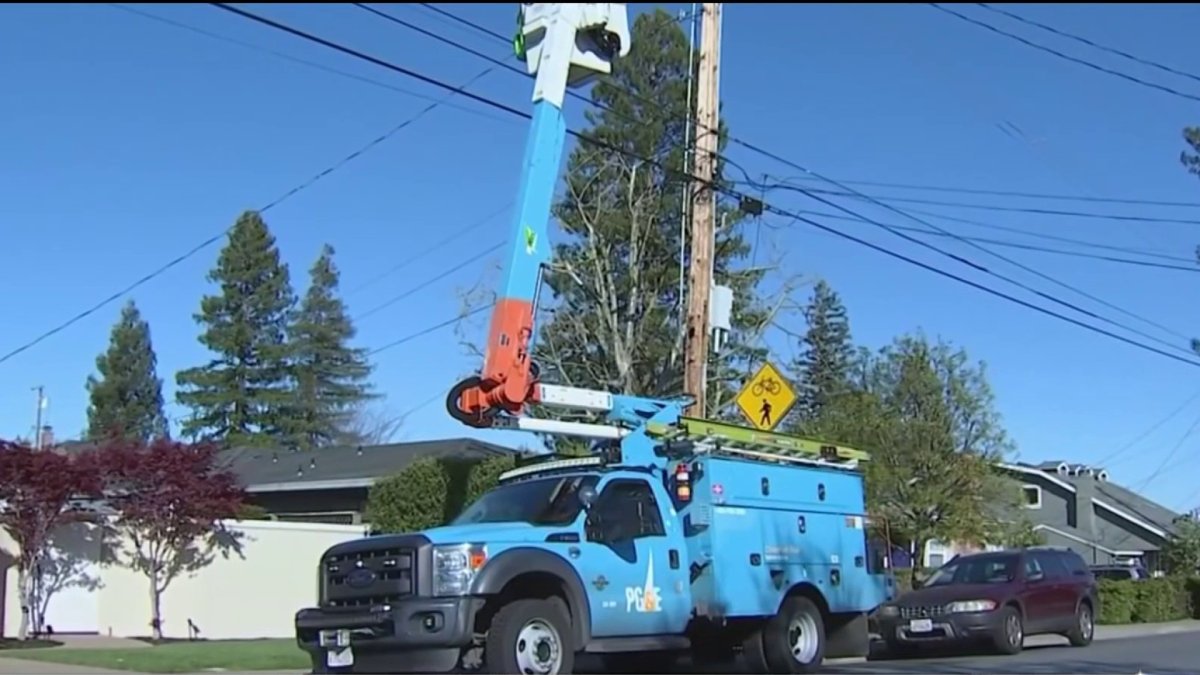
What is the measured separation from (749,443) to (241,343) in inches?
2123

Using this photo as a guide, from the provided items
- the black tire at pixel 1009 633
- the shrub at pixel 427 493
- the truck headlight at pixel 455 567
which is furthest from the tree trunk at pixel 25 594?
the black tire at pixel 1009 633

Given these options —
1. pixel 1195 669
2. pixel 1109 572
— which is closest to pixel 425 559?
pixel 1195 669

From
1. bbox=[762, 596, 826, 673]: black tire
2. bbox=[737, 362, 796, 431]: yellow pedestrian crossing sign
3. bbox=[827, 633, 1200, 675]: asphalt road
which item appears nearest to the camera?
bbox=[762, 596, 826, 673]: black tire

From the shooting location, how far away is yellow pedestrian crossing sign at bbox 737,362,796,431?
1739 cm

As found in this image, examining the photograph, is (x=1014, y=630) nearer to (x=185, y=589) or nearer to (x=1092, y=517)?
(x=185, y=589)

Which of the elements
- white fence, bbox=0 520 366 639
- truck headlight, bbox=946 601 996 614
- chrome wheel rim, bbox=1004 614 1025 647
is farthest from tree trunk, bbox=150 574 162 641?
chrome wheel rim, bbox=1004 614 1025 647

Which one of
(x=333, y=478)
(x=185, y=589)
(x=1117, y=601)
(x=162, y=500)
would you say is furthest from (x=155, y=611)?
(x=1117, y=601)

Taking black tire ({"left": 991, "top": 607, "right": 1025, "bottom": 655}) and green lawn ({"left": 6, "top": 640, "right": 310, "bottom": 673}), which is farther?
black tire ({"left": 991, "top": 607, "right": 1025, "bottom": 655})

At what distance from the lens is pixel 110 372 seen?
222 ft

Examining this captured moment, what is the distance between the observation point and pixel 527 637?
1187cm

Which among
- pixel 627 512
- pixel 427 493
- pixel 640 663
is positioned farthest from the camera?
pixel 427 493

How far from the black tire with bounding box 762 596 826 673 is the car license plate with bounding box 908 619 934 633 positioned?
4496 mm

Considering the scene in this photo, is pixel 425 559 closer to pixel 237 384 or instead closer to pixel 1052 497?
pixel 1052 497

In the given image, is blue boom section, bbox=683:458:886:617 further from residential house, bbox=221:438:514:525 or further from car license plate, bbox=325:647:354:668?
residential house, bbox=221:438:514:525
